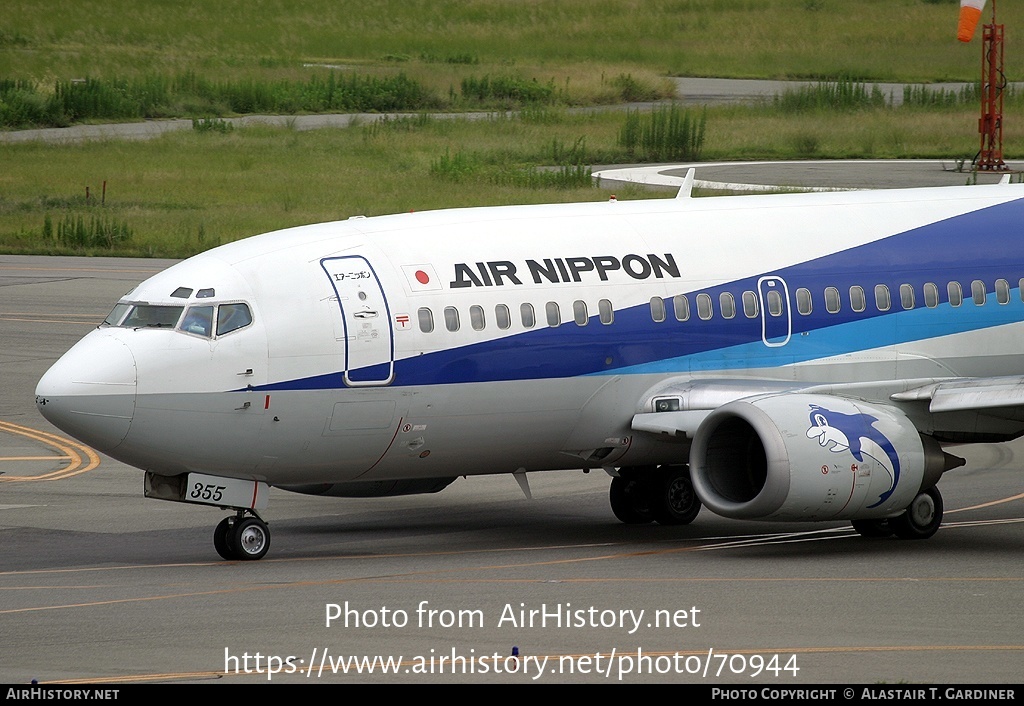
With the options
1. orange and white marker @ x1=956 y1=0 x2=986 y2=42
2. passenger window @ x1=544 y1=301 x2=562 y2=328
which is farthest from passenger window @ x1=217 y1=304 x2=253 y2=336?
orange and white marker @ x1=956 y1=0 x2=986 y2=42

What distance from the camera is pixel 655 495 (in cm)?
2534

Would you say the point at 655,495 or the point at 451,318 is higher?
the point at 451,318

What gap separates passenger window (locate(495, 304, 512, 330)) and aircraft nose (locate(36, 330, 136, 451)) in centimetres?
482

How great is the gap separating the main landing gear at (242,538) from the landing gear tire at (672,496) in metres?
6.30

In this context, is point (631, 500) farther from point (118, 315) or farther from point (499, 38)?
point (499, 38)

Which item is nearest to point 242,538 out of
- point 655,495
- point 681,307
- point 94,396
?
point 94,396

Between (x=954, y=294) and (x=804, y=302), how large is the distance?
2626 millimetres

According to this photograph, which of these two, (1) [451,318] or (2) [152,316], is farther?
(1) [451,318]

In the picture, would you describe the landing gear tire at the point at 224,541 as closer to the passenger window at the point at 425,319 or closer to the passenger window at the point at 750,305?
the passenger window at the point at 425,319

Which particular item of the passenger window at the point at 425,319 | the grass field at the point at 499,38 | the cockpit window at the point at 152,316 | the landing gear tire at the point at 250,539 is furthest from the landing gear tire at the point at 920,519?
the grass field at the point at 499,38

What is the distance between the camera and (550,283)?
22.8 meters

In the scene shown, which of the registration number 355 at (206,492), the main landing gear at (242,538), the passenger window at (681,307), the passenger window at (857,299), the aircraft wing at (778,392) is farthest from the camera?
the passenger window at (857,299)

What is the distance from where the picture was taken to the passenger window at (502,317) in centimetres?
2236
